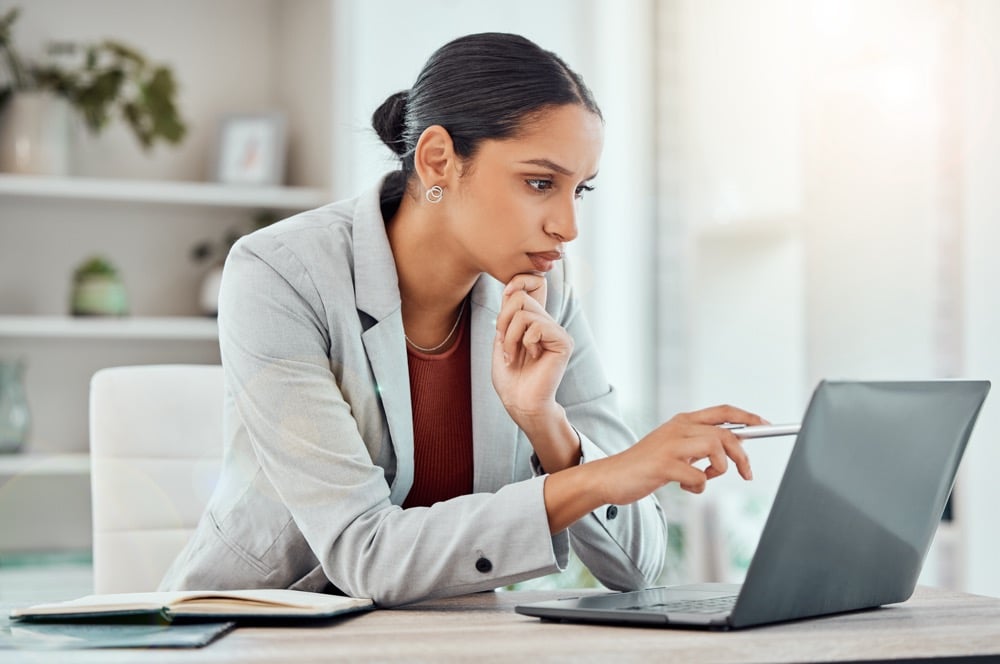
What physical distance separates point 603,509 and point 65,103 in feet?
8.52

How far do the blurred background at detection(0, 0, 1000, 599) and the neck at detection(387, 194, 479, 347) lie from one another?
114 cm

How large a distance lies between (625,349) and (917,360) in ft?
4.43

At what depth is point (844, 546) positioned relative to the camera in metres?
1.05

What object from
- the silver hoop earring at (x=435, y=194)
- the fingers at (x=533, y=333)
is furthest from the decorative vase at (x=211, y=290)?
the fingers at (x=533, y=333)

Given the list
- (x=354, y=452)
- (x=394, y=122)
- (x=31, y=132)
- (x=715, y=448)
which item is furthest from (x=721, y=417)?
(x=31, y=132)

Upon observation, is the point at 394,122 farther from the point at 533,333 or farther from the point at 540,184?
the point at 533,333

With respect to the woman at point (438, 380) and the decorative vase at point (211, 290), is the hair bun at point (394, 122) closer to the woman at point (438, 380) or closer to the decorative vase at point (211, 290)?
the woman at point (438, 380)

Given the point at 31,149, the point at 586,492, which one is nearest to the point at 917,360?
the point at 586,492

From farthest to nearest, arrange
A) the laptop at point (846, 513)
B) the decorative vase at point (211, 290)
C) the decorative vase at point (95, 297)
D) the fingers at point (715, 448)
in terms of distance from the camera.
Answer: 1. the decorative vase at point (211, 290)
2. the decorative vase at point (95, 297)
3. the fingers at point (715, 448)
4. the laptop at point (846, 513)

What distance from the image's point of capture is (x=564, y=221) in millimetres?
1452

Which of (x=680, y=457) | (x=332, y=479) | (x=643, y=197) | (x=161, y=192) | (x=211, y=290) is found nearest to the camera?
(x=680, y=457)

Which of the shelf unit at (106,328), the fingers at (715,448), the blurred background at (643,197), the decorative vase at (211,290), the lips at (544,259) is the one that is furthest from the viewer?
the decorative vase at (211,290)

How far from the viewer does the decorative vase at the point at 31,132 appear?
3395 millimetres

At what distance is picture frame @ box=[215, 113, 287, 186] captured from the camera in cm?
368
